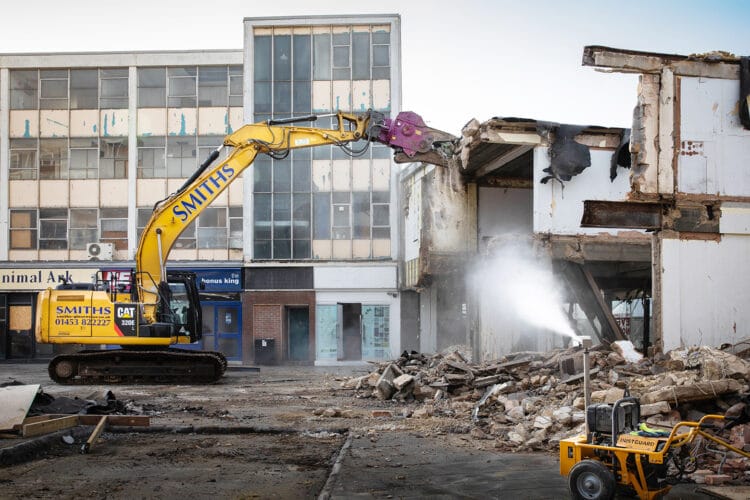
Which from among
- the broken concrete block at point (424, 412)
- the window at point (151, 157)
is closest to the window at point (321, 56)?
the window at point (151, 157)

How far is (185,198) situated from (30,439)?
1028 centimetres

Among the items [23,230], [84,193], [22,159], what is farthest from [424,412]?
[22,159]

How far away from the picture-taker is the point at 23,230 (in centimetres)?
3291

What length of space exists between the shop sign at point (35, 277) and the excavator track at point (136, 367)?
43.0 ft

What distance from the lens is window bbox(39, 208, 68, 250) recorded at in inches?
1288


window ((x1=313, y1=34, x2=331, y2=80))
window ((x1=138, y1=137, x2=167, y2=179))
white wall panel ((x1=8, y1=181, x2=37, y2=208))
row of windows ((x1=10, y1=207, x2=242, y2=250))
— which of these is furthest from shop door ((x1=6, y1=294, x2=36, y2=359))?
window ((x1=313, y1=34, x2=331, y2=80))

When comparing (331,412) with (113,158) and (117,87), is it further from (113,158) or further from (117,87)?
(117,87)

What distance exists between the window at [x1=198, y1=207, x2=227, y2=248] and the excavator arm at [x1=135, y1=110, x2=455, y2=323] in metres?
12.0

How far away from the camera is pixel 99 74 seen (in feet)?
109

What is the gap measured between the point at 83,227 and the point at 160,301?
1543 cm

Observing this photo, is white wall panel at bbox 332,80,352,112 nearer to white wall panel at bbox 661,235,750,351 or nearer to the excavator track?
the excavator track

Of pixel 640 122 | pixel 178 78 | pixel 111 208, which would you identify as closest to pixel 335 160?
pixel 178 78

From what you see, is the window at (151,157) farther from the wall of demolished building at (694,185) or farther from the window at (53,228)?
the wall of demolished building at (694,185)

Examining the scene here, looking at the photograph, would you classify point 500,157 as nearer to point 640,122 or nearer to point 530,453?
point 640,122
